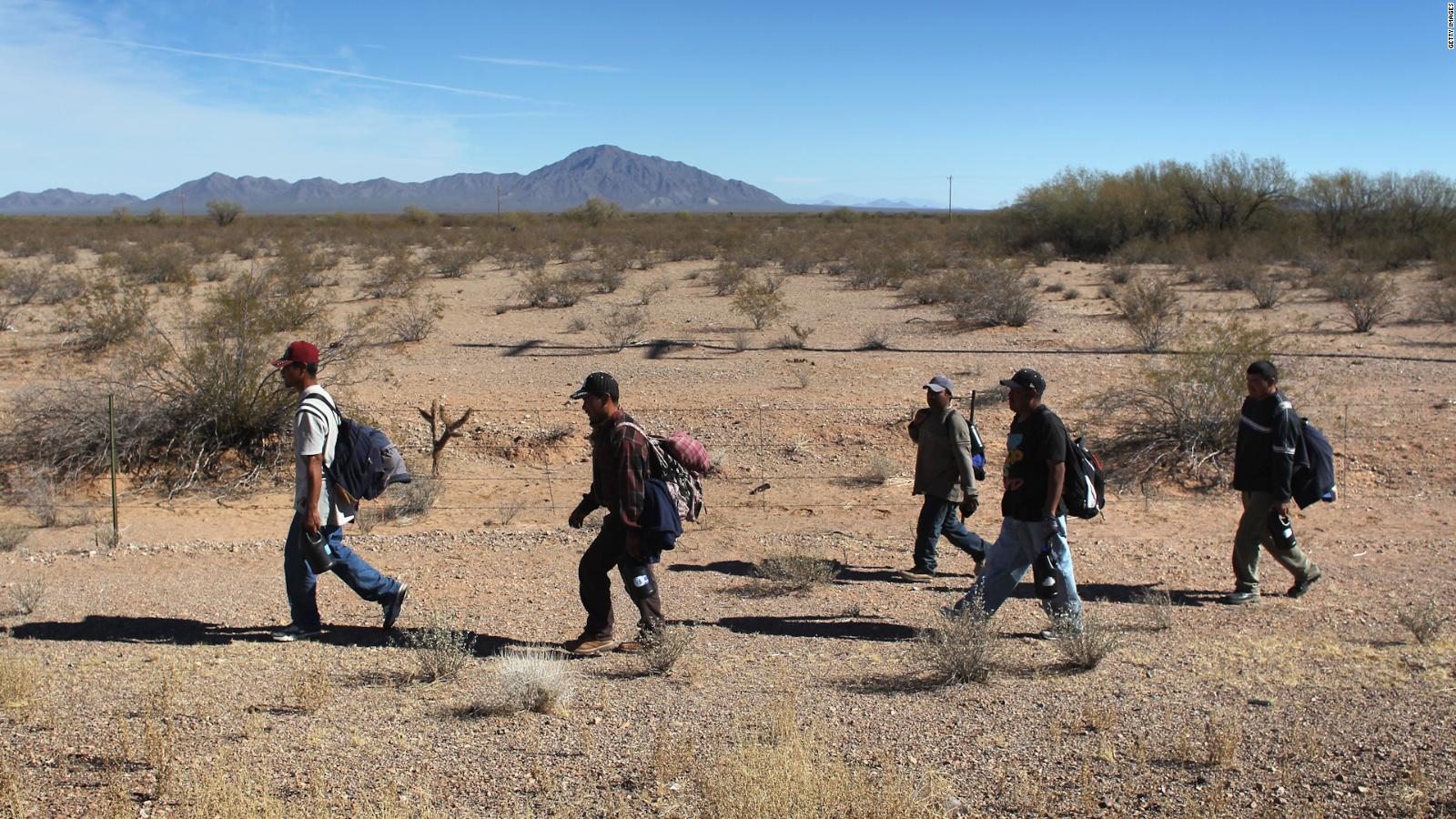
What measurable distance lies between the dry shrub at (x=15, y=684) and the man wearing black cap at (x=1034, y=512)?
4535mm

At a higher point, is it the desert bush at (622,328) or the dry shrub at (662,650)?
the desert bush at (622,328)

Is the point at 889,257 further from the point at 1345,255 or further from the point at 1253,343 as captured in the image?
the point at 1253,343

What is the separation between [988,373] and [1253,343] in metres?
4.15

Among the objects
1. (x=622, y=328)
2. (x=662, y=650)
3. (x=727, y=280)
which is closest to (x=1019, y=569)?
(x=662, y=650)

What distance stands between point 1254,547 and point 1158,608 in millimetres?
857

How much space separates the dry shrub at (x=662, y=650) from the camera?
5648mm

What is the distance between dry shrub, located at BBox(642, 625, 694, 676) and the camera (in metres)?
5.65

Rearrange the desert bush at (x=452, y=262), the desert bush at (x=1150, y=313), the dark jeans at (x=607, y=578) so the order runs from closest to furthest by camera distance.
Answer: the dark jeans at (x=607, y=578)
the desert bush at (x=1150, y=313)
the desert bush at (x=452, y=262)

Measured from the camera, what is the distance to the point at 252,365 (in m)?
11.8

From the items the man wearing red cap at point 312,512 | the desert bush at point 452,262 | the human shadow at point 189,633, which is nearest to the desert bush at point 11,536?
the human shadow at point 189,633

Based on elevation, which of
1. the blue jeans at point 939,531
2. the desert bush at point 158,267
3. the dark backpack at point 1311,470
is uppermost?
the desert bush at point 158,267

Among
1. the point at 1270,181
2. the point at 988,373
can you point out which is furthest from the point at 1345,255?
the point at 988,373

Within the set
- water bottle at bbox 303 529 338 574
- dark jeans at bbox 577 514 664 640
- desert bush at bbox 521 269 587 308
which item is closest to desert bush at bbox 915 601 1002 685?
dark jeans at bbox 577 514 664 640

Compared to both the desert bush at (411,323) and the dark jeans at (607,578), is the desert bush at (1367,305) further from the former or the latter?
the dark jeans at (607,578)
